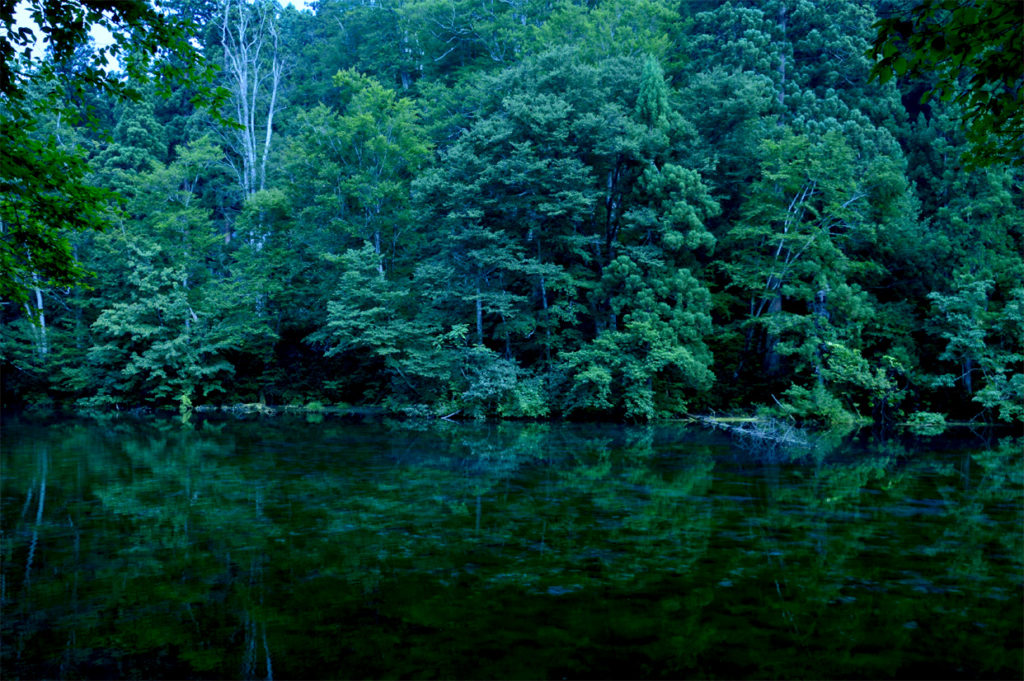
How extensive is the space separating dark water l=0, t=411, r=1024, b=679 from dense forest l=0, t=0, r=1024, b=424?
8.74 m

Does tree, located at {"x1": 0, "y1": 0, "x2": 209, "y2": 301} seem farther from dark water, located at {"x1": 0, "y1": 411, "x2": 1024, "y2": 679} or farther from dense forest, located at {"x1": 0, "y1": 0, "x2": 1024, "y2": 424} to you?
dense forest, located at {"x1": 0, "y1": 0, "x2": 1024, "y2": 424}

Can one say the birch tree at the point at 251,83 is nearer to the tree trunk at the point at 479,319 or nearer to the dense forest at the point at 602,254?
the dense forest at the point at 602,254

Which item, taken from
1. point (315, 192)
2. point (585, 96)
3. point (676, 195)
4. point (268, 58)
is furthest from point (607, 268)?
point (268, 58)

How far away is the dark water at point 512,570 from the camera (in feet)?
18.0

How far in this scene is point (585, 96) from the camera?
81.4 feet

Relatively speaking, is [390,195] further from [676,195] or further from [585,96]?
[676,195]

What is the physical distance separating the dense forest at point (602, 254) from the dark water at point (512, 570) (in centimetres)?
874

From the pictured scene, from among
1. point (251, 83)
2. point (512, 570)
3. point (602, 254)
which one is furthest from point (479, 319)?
point (251, 83)

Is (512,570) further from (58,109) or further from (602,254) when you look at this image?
(602,254)

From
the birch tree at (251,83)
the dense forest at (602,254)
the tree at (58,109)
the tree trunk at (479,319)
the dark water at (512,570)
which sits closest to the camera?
the dark water at (512,570)

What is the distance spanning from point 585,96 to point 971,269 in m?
13.3

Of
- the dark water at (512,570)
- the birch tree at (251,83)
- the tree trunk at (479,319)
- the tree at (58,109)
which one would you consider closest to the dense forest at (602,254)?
the tree trunk at (479,319)

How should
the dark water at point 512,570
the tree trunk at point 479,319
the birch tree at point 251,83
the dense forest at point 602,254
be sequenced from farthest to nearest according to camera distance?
the birch tree at point 251,83 < the tree trunk at point 479,319 < the dense forest at point 602,254 < the dark water at point 512,570

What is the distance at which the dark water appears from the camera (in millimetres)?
5477
